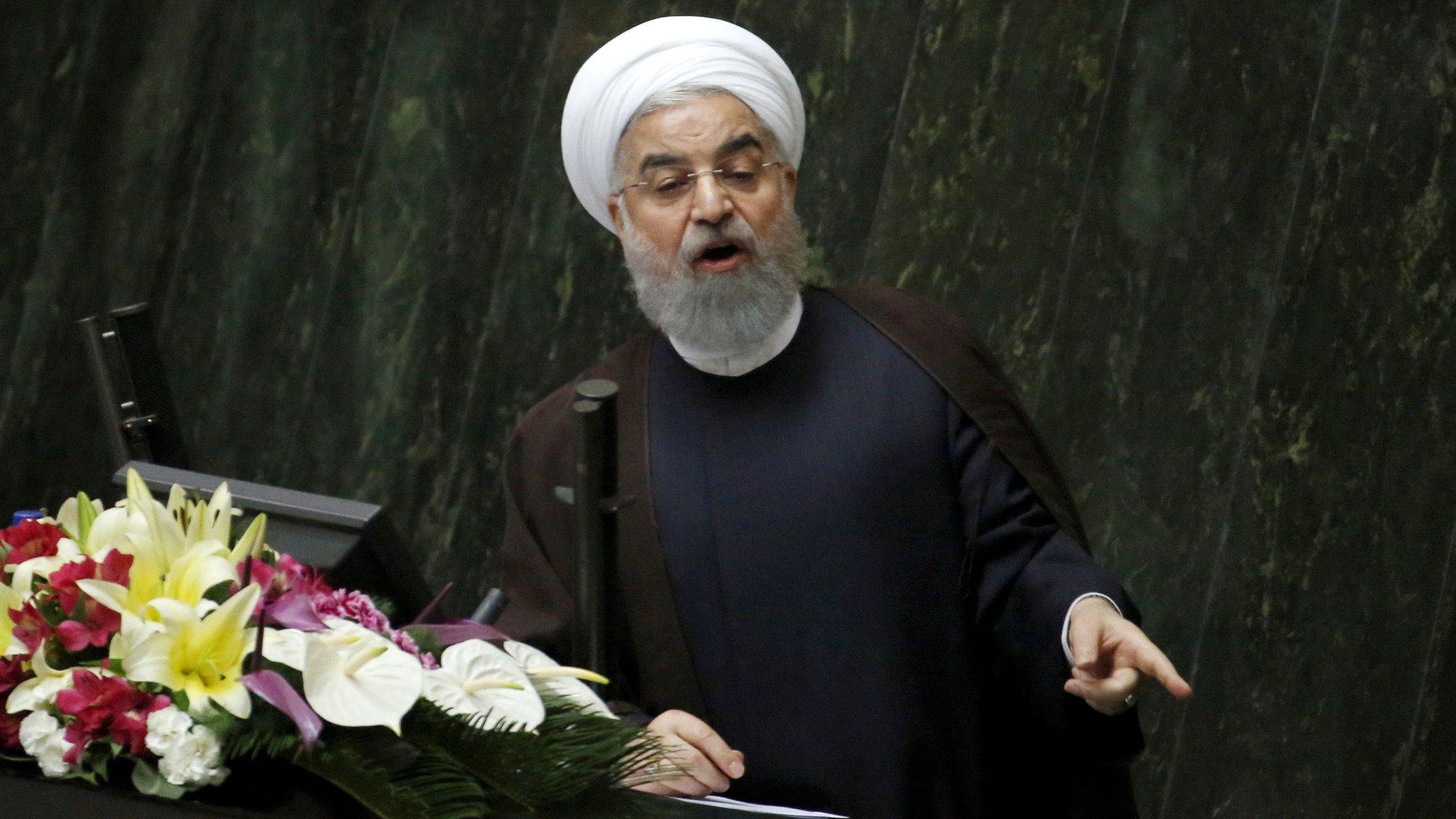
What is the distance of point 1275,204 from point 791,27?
1.19m

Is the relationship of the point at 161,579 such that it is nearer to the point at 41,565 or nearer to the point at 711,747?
the point at 41,565

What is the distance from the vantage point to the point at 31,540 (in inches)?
72.2

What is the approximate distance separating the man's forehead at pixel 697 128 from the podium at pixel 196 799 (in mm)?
1579

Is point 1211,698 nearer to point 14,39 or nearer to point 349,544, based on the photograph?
point 349,544

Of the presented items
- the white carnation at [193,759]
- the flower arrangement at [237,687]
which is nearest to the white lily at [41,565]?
the flower arrangement at [237,687]

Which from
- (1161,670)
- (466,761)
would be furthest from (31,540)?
(1161,670)

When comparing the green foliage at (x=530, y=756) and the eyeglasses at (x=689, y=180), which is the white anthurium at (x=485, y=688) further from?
the eyeglasses at (x=689, y=180)

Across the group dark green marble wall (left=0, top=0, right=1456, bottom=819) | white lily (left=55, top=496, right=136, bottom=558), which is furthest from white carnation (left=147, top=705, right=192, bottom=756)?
dark green marble wall (left=0, top=0, right=1456, bottom=819)

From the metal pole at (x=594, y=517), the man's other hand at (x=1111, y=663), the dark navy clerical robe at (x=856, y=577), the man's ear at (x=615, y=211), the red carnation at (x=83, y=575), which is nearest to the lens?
the red carnation at (x=83, y=575)

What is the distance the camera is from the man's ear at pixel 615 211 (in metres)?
3.20

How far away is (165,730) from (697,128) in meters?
1.66

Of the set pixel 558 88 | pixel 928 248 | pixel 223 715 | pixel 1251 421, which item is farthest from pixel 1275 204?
pixel 223 715

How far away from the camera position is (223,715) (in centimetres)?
163

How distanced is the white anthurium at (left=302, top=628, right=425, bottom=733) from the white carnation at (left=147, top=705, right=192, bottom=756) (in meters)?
0.10
